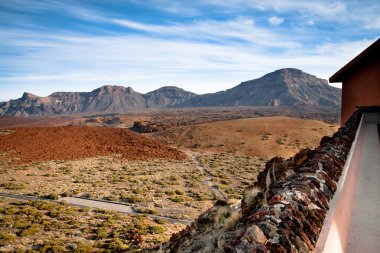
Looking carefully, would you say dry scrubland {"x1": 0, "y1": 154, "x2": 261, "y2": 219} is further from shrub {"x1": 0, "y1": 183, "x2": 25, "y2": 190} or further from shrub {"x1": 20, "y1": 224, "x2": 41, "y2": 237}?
shrub {"x1": 20, "y1": 224, "x2": 41, "y2": 237}

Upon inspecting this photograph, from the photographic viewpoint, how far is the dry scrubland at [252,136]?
55.6 meters

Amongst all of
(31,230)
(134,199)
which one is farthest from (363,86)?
(31,230)

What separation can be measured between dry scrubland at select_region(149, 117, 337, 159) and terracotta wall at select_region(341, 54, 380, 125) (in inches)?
1341

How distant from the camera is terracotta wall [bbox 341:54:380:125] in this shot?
13484 millimetres

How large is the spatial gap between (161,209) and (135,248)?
770 cm

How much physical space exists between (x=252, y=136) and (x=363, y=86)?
47698 millimetres

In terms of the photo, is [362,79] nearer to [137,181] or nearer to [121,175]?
[137,181]

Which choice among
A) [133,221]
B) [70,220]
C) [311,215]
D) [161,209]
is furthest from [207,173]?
[311,215]

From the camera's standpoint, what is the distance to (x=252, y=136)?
205 feet

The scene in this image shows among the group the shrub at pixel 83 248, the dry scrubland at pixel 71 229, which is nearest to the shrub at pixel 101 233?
the dry scrubland at pixel 71 229

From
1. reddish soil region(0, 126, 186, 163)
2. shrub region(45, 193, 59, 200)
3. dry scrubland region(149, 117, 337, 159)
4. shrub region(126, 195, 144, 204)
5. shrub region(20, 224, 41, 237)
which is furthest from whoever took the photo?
dry scrubland region(149, 117, 337, 159)

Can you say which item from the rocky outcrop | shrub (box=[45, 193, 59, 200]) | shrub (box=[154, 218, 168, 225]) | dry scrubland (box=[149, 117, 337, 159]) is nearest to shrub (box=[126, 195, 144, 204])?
shrub (box=[154, 218, 168, 225])

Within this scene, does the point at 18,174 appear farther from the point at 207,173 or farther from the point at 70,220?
the point at 207,173

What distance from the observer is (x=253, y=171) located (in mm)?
40094
